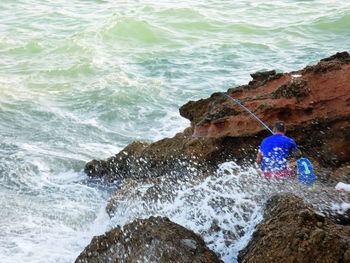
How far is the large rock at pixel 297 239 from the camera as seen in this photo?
3.24 m

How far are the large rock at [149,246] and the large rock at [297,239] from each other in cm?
42

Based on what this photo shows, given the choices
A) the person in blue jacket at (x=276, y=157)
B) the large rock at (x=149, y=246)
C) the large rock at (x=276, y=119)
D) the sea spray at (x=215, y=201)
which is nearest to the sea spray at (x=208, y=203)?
the sea spray at (x=215, y=201)

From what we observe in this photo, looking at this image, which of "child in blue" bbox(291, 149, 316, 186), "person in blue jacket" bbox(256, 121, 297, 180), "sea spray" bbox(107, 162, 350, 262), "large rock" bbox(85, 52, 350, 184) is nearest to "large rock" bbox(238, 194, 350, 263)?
"sea spray" bbox(107, 162, 350, 262)

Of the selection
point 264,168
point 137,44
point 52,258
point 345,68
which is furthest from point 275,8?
point 52,258

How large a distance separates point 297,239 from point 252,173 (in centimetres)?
245

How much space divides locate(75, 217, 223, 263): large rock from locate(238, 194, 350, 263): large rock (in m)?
0.42

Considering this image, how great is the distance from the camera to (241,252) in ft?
12.8

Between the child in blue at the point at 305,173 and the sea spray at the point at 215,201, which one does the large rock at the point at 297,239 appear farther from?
the child in blue at the point at 305,173

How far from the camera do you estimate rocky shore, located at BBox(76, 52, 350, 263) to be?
349 cm

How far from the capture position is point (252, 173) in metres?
5.77

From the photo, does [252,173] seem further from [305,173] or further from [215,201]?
[215,201]

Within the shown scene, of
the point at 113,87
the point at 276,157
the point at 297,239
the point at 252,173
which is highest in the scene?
the point at 297,239

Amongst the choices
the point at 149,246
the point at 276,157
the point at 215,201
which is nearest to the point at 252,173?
the point at 276,157

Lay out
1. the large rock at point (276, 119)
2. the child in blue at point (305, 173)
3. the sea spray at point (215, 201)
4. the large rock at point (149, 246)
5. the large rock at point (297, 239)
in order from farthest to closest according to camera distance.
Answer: the large rock at point (276, 119), the child in blue at point (305, 173), the sea spray at point (215, 201), the large rock at point (149, 246), the large rock at point (297, 239)
